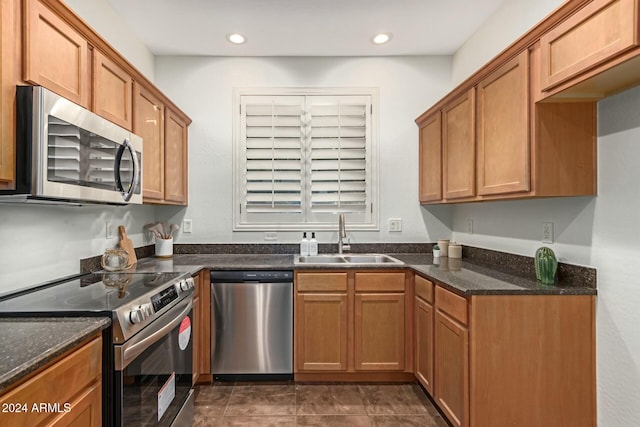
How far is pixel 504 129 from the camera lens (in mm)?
1891

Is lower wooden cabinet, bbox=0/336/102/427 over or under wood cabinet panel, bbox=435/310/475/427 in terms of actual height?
over

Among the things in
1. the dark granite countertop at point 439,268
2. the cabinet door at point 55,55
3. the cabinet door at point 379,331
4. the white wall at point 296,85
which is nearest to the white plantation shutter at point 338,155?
the white wall at point 296,85

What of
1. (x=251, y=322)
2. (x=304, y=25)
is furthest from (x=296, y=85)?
(x=251, y=322)

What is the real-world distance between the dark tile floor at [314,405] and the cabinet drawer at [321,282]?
28.9 inches

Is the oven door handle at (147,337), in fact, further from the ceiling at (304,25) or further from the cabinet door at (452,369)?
the ceiling at (304,25)

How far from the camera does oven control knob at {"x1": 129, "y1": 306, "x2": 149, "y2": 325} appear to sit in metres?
1.35

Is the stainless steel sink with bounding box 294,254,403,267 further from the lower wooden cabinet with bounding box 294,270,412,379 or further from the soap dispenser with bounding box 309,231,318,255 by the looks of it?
the lower wooden cabinet with bounding box 294,270,412,379

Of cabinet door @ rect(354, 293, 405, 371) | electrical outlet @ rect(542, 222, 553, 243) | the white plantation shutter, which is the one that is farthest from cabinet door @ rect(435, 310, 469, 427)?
the white plantation shutter

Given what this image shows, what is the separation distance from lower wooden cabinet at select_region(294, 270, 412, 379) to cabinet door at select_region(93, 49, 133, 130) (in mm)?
1542

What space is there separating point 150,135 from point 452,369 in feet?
8.09

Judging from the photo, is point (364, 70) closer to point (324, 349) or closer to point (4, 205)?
point (324, 349)

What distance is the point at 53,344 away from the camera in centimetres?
103

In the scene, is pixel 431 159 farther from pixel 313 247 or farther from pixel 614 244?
pixel 614 244

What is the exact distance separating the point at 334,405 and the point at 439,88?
2.84 m
